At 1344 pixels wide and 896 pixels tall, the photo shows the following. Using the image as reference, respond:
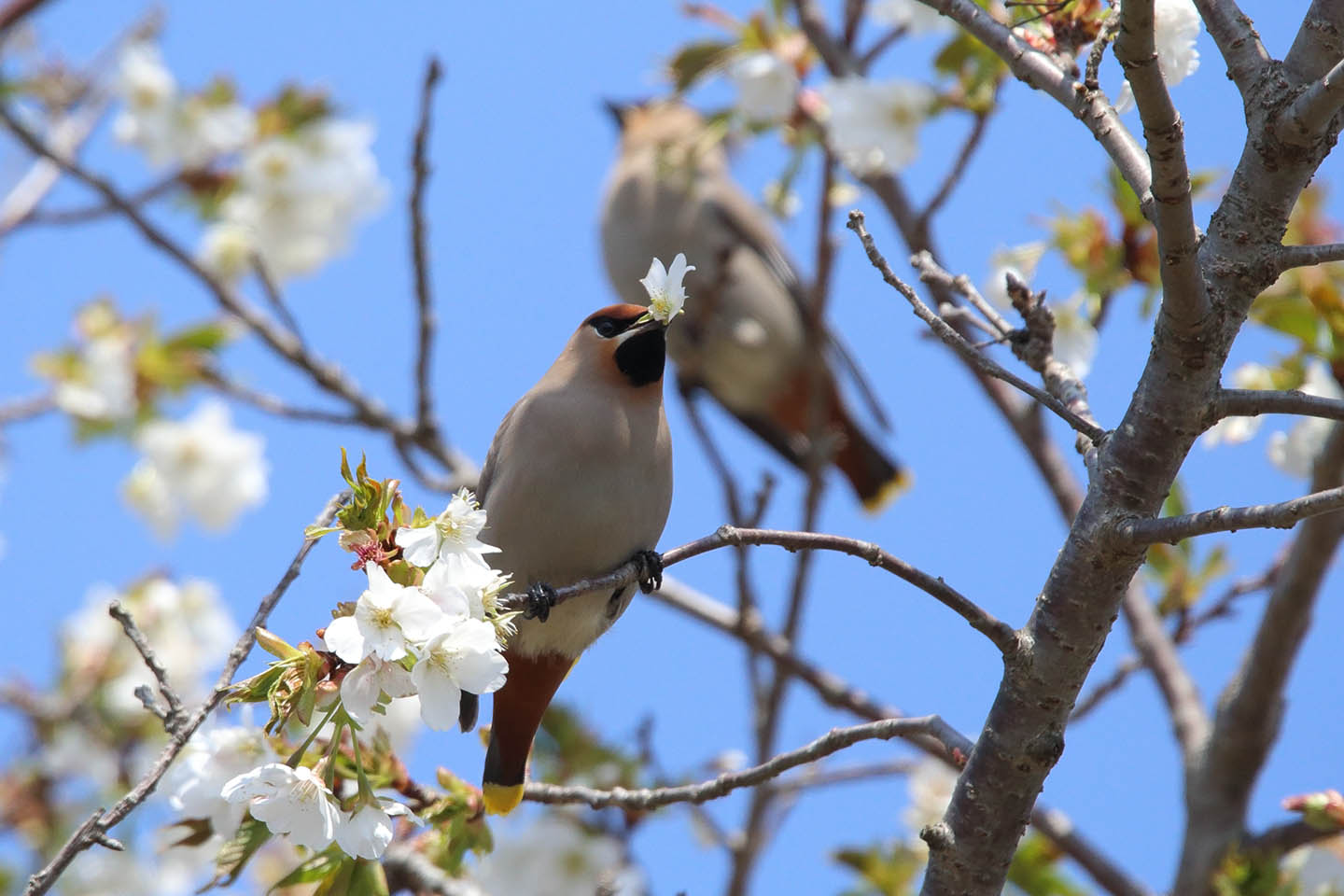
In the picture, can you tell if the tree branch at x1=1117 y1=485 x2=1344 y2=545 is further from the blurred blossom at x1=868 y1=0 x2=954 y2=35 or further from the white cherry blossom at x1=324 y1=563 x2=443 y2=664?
the blurred blossom at x1=868 y1=0 x2=954 y2=35

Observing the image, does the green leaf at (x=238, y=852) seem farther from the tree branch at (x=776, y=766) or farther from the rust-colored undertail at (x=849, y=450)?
the rust-colored undertail at (x=849, y=450)

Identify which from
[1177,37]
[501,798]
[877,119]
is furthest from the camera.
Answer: [877,119]

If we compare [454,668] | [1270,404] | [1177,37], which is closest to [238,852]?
[454,668]

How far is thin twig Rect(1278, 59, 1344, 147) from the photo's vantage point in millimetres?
1900

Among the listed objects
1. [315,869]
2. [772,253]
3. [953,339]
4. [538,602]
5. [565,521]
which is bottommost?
[315,869]

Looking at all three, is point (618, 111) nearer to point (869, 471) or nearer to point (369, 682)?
point (869, 471)

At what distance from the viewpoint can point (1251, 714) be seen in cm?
381

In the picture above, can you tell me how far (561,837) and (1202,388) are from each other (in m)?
2.60

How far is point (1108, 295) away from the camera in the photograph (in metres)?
3.72

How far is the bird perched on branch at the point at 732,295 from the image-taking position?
22.5 feet

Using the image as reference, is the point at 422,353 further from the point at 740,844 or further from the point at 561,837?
the point at 740,844

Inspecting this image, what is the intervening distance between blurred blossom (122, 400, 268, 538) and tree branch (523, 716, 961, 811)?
3.58 meters

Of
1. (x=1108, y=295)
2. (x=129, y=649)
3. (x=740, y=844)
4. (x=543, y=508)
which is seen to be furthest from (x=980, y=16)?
(x=129, y=649)

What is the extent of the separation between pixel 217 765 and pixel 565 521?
0.79 m
